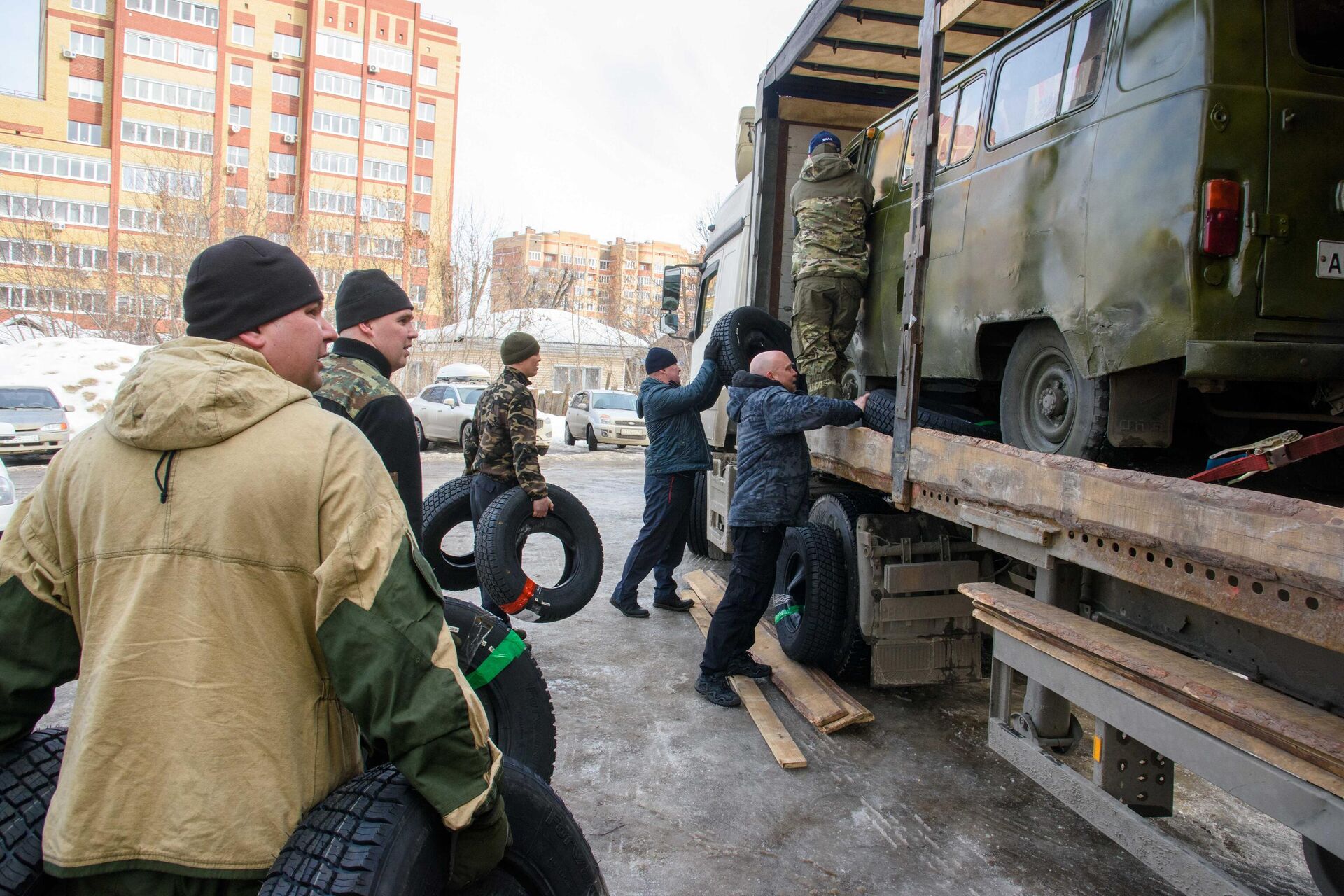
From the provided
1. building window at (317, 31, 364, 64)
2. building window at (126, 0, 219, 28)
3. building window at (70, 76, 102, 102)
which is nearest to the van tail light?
building window at (317, 31, 364, 64)

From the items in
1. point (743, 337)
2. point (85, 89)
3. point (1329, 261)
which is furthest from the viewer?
point (85, 89)

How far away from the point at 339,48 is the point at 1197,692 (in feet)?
207

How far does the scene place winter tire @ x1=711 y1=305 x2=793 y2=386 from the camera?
597 cm

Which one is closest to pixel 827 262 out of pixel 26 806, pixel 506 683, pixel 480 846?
pixel 506 683

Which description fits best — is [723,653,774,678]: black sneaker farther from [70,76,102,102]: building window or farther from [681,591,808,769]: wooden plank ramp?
[70,76,102,102]: building window

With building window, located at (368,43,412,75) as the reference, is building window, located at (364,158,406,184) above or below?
below

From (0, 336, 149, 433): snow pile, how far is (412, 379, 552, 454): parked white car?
6.02 metres

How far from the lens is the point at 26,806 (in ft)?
5.03

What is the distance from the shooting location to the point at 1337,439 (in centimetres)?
245

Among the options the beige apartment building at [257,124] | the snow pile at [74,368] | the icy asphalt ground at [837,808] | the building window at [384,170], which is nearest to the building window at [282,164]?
the beige apartment building at [257,124]

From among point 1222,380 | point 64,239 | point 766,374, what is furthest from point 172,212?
point 1222,380

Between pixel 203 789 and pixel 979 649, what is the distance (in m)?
4.08

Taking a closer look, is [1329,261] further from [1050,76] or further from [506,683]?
[506,683]

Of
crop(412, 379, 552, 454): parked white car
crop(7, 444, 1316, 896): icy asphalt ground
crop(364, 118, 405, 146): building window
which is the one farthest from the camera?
crop(364, 118, 405, 146): building window
